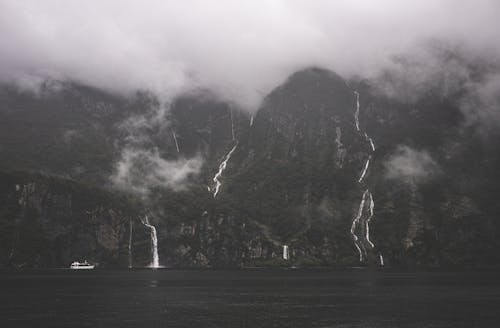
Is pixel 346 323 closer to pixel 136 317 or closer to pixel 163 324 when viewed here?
pixel 163 324

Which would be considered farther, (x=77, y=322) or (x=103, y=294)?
(x=103, y=294)

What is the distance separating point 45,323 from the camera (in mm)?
72688

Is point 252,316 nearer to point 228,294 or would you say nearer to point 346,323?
point 346,323

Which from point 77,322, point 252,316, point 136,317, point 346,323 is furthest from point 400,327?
point 77,322

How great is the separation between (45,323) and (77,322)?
3762mm

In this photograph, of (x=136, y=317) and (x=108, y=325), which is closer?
(x=108, y=325)

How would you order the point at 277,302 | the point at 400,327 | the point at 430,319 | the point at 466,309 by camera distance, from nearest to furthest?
the point at 400,327 < the point at 430,319 < the point at 466,309 < the point at 277,302

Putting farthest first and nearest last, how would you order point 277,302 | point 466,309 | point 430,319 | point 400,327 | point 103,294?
1. point 103,294
2. point 277,302
3. point 466,309
4. point 430,319
5. point 400,327

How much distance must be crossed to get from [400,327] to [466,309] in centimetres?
2277

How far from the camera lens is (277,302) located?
101688mm

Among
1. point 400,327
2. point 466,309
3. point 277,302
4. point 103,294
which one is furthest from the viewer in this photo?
point 103,294

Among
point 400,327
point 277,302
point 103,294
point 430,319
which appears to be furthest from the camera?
point 103,294

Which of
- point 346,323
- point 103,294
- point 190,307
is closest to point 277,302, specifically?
point 190,307

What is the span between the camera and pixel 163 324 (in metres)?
73.3
